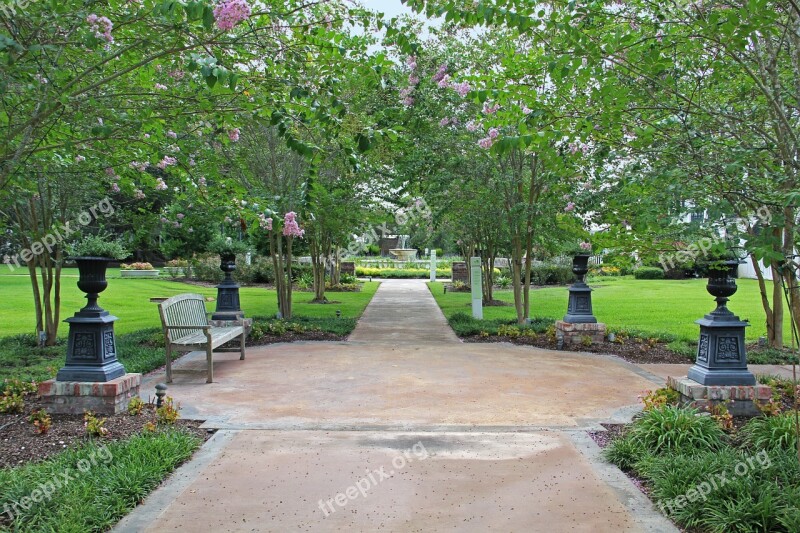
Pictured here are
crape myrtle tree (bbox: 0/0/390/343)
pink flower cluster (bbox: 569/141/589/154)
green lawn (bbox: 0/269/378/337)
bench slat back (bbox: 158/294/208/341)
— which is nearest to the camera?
crape myrtle tree (bbox: 0/0/390/343)

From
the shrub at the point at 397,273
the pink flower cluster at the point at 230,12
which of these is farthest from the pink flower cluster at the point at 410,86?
the shrub at the point at 397,273

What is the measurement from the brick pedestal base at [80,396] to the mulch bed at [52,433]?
0.07 meters

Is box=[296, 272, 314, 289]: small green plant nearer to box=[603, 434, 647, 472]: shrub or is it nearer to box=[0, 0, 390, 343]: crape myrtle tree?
box=[0, 0, 390, 343]: crape myrtle tree

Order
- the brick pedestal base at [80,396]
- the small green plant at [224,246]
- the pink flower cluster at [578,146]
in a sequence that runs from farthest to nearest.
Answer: the small green plant at [224,246], the pink flower cluster at [578,146], the brick pedestal base at [80,396]

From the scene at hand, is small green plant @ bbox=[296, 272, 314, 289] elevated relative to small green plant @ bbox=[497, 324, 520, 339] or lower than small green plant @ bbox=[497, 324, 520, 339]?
elevated

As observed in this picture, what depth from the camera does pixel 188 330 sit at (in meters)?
8.38

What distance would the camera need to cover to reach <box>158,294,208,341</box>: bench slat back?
7715 millimetres

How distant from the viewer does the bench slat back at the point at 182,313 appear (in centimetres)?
771

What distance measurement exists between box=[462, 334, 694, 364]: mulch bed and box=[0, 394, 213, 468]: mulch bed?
646 cm

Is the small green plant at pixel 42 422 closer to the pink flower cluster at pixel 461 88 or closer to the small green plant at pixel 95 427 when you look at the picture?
the small green plant at pixel 95 427

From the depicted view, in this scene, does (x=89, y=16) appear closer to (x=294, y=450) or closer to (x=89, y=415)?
(x=89, y=415)

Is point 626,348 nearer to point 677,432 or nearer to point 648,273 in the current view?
point 677,432

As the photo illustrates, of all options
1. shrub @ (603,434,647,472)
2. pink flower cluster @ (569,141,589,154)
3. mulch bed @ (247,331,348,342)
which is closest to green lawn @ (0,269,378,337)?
mulch bed @ (247,331,348,342)

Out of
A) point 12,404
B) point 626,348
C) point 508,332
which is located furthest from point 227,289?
point 626,348
